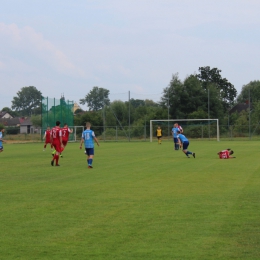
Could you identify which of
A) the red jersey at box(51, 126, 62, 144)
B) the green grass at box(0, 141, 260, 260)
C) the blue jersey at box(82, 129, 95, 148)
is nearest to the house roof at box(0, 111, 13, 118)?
the red jersey at box(51, 126, 62, 144)

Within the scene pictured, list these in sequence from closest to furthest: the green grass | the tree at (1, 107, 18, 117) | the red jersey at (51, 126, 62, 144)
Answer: the green grass
the red jersey at (51, 126, 62, 144)
the tree at (1, 107, 18, 117)

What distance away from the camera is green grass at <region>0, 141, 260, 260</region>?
267 inches

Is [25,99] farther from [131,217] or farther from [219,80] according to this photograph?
[131,217]

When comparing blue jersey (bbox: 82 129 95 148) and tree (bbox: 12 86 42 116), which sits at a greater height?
tree (bbox: 12 86 42 116)

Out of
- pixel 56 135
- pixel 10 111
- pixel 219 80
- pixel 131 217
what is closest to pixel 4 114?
pixel 10 111

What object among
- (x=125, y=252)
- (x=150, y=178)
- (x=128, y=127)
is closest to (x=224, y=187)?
(x=150, y=178)

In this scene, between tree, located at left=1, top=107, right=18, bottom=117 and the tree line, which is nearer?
the tree line

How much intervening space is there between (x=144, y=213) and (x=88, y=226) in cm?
143

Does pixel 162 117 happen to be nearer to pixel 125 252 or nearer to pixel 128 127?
pixel 128 127

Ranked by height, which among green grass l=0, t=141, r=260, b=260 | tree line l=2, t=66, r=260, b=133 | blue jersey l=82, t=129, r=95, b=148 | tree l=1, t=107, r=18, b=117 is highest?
tree l=1, t=107, r=18, b=117

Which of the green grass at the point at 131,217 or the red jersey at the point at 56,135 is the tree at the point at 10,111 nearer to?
the red jersey at the point at 56,135

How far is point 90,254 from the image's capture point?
6582 mm

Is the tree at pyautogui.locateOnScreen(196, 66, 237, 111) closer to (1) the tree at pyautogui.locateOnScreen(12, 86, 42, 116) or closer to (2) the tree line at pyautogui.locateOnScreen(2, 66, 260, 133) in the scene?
(2) the tree line at pyautogui.locateOnScreen(2, 66, 260, 133)

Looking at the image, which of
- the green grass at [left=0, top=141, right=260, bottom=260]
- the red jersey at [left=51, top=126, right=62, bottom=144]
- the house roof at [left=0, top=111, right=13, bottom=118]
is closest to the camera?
the green grass at [left=0, top=141, right=260, bottom=260]
